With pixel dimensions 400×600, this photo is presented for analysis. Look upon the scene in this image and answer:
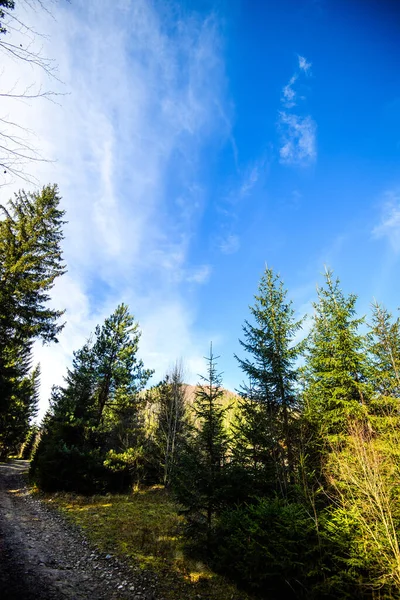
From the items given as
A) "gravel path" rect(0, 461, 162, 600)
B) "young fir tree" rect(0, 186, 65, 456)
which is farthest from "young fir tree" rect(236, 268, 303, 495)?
"young fir tree" rect(0, 186, 65, 456)

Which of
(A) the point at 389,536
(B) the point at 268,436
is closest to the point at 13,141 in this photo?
(A) the point at 389,536

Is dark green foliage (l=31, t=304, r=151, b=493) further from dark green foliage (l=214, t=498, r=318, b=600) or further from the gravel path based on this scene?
dark green foliage (l=214, t=498, r=318, b=600)

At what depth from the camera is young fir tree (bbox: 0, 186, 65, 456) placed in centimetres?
1395

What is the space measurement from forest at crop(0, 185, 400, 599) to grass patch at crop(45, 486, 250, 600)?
0.65 m

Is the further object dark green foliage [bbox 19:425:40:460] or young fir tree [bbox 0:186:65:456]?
dark green foliage [bbox 19:425:40:460]

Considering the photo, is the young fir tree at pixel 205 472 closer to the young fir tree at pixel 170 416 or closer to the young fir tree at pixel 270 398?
the young fir tree at pixel 270 398

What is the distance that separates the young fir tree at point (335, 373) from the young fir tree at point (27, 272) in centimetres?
1565

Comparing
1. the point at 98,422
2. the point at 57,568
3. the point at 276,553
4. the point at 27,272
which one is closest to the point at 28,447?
the point at 98,422

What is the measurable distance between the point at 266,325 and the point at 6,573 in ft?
44.6

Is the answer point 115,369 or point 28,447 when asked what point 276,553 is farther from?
point 28,447

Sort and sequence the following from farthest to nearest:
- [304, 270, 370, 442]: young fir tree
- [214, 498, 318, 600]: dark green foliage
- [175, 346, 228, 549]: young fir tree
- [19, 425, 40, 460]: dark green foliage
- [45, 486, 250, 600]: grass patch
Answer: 1. [19, 425, 40, 460]: dark green foliage
2. [304, 270, 370, 442]: young fir tree
3. [175, 346, 228, 549]: young fir tree
4. [45, 486, 250, 600]: grass patch
5. [214, 498, 318, 600]: dark green foliage

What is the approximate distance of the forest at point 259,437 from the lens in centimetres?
616

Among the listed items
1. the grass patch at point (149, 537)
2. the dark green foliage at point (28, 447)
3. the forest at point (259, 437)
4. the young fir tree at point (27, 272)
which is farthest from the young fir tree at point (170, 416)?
the dark green foliage at point (28, 447)


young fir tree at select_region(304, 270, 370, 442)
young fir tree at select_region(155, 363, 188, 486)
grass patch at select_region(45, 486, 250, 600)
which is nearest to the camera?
grass patch at select_region(45, 486, 250, 600)
